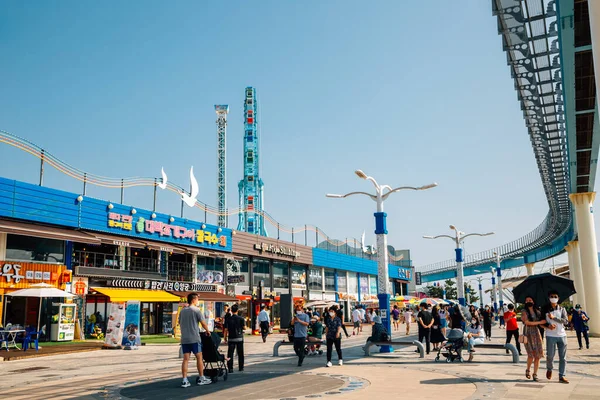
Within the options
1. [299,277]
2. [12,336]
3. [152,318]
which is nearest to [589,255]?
[152,318]

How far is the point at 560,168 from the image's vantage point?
25656mm

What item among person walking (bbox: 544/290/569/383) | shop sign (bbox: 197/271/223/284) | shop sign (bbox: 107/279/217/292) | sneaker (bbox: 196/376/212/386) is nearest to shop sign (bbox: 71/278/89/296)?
shop sign (bbox: 107/279/217/292)

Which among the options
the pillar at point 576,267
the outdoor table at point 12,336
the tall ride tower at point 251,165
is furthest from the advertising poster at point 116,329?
the tall ride tower at point 251,165

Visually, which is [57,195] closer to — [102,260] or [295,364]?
[102,260]

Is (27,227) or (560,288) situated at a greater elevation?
(27,227)

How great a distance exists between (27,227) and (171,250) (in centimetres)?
1026

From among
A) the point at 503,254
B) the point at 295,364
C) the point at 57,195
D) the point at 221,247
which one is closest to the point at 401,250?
the point at 503,254

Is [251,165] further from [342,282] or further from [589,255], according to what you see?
[589,255]

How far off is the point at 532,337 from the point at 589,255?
20.9 metres

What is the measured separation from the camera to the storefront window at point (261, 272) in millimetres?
46344

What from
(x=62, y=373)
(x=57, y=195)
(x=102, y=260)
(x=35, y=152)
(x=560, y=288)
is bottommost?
(x=62, y=373)

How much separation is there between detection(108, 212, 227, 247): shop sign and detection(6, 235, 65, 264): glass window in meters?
3.27

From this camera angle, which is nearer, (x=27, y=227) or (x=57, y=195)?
(x=27, y=227)

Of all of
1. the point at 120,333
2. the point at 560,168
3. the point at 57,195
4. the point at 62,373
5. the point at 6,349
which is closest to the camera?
the point at 62,373
